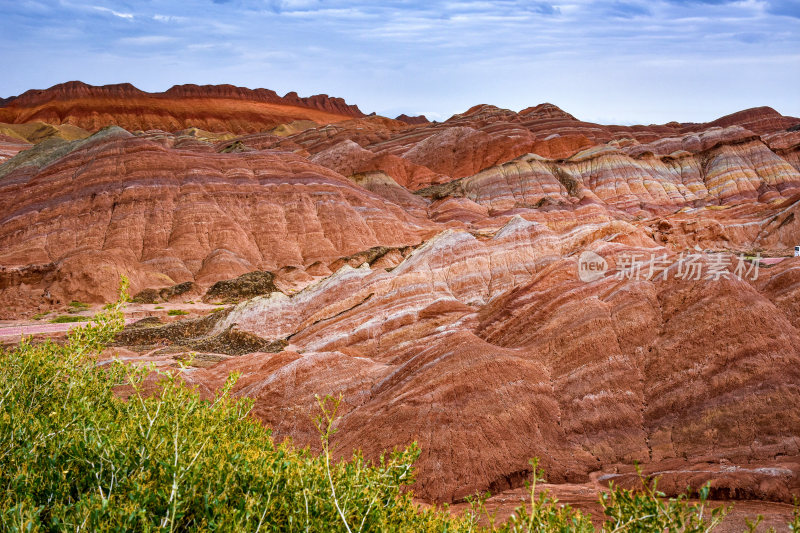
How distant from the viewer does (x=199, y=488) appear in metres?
7.46

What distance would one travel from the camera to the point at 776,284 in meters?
19.2

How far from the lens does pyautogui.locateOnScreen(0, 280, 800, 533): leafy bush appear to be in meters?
6.27

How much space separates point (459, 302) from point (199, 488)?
20.3 metres

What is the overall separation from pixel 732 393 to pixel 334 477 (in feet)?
40.8

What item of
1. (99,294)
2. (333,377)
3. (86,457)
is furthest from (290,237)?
(86,457)

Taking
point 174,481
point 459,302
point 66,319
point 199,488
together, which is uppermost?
→ point 174,481

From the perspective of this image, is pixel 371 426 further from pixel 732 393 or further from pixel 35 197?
pixel 35 197

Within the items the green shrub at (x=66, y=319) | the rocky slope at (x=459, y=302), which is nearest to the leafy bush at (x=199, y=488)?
the rocky slope at (x=459, y=302)

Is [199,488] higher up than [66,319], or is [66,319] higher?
[199,488]

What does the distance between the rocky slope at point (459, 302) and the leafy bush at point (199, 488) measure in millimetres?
6979

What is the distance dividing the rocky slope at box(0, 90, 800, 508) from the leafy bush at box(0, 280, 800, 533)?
22.9 feet

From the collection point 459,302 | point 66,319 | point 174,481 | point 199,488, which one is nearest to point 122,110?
point 66,319

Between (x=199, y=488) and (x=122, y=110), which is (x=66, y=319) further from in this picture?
(x=122, y=110)

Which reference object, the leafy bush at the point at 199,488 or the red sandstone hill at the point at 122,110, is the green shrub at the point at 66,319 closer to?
the leafy bush at the point at 199,488
